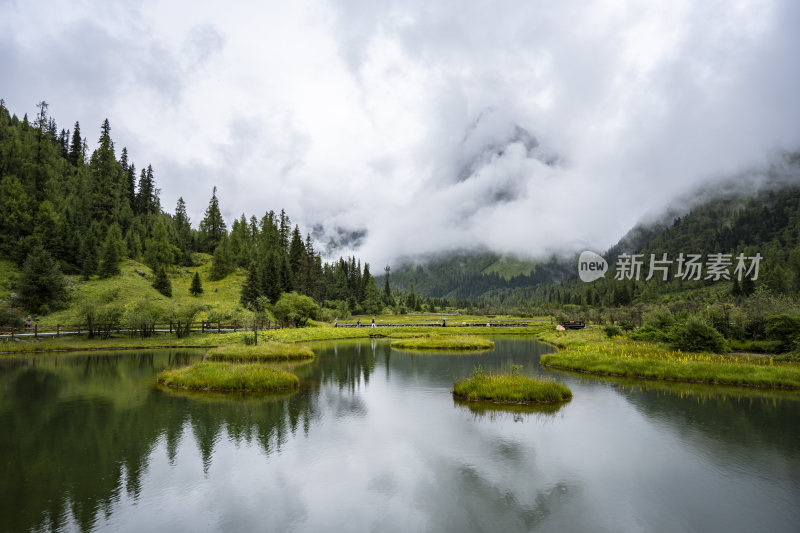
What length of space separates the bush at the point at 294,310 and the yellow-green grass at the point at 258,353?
35.5 meters

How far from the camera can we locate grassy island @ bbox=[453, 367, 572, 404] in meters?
27.5

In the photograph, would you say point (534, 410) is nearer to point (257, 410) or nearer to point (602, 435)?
point (602, 435)

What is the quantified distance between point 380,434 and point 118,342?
173 ft

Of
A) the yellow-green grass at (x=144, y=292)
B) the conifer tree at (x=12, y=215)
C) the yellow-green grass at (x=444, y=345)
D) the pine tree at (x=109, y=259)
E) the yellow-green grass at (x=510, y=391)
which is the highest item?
the conifer tree at (x=12, y=215)

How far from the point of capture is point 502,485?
14.4 metres

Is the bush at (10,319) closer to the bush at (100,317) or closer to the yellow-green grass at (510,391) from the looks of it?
the bush at (100,317)

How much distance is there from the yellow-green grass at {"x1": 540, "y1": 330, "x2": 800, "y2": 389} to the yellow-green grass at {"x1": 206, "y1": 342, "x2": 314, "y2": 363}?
1146 inches

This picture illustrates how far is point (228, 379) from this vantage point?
98.8 feet

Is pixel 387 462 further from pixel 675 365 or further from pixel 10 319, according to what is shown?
pixel 10 319

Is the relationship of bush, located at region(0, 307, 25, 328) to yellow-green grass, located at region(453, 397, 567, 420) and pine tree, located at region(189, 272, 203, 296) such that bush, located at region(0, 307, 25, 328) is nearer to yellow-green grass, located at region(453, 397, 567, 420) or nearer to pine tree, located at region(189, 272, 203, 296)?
pine tree, located at region(189, 272, 203, 296)

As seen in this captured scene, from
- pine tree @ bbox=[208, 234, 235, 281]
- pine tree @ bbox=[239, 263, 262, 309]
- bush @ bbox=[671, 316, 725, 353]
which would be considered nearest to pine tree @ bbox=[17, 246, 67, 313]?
pine tree @ bbox=[239, 263, 262, 309]

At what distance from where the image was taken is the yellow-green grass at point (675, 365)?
3312 centimetres

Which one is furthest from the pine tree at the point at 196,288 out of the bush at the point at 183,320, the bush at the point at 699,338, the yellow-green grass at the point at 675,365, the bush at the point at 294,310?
the bush at the point at 699,338

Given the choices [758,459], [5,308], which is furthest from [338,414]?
[5,308]
